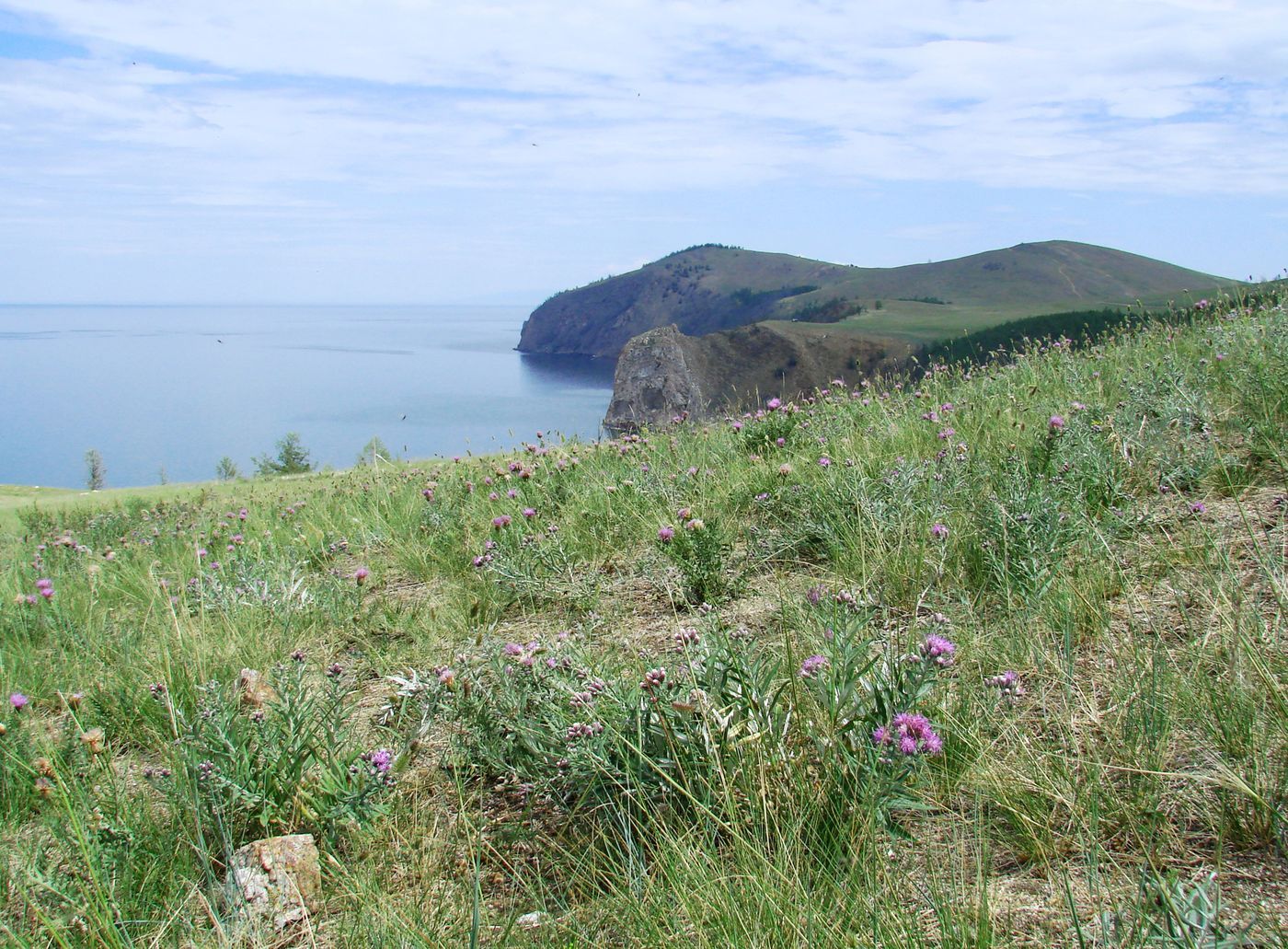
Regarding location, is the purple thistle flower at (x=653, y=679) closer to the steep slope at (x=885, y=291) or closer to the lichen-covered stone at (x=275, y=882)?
the lichen-covered stone at (x=275, y=882)

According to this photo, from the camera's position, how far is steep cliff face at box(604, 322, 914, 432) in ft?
157

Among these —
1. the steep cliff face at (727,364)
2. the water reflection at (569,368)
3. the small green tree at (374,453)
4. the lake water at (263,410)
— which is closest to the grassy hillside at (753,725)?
the small green tree at (374,453)

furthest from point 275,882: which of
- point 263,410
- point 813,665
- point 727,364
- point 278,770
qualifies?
point 263,410

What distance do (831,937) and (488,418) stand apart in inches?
2895

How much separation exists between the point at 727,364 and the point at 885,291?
89.7 meters

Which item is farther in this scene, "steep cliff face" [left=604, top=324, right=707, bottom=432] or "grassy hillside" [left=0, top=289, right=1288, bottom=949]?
"steep cliff face" [left=604, top=324, right=707, bottom=432]

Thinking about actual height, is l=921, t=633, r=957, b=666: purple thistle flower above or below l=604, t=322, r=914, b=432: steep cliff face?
below

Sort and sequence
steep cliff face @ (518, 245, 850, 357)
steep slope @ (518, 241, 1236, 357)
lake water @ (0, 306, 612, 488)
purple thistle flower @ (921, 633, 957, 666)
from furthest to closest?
steep cliff face @ (518, 245, 850, 357) → steep slope @ (518, 241, 1236, 357) → lake water @ (0, 306, 612, 488) → purple thistle flower @ (921, 633, 957, 666)

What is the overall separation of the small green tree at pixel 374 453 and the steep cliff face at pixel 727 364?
2707 cm

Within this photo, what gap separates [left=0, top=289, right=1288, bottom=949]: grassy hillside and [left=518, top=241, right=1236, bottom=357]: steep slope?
72665mm

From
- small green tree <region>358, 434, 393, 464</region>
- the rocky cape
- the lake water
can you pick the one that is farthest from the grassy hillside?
the lake water

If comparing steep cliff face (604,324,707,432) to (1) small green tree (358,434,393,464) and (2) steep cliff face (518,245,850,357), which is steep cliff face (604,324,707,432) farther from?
(2) steep cliff face (518,245,850,357)

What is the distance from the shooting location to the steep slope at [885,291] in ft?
326

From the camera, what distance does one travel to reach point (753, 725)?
2111 mm
